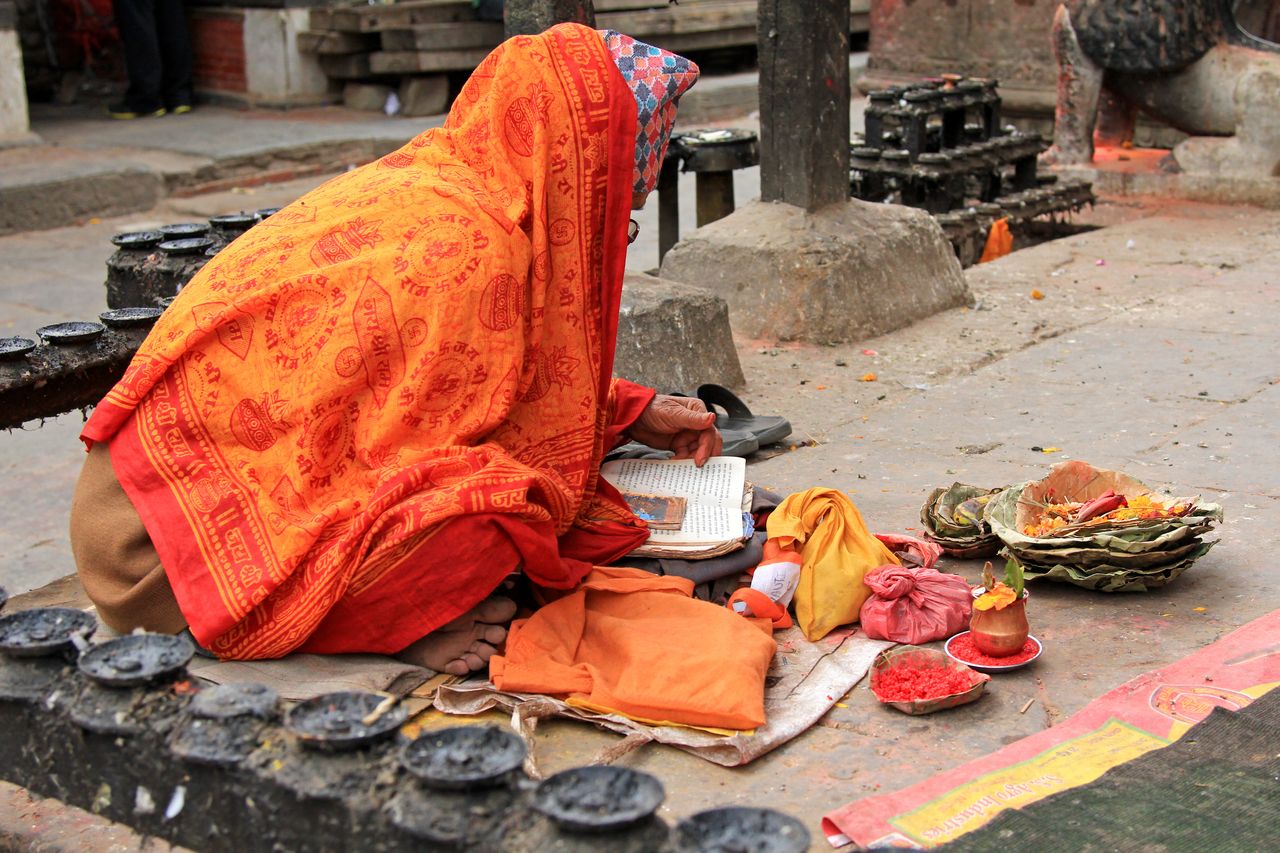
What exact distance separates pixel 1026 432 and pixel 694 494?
151 cm

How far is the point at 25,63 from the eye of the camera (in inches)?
464

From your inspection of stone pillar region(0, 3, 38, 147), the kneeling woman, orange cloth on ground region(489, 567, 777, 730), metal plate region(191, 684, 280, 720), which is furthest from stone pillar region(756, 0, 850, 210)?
stone pillar region(0, 3, 38, 147)

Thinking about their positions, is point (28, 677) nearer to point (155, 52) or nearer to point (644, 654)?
point (644, 654)

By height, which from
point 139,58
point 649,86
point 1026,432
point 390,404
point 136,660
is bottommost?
point 1026,432

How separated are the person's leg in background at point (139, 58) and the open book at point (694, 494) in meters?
8.50

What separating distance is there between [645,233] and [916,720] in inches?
238

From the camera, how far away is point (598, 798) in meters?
1.60

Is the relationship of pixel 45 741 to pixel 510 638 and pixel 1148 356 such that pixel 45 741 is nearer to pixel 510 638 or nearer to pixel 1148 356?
pixel 510 638

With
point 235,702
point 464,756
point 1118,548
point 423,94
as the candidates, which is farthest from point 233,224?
point 423,94

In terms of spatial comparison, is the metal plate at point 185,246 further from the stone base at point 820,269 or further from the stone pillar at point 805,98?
the stone pillar at point 805,98

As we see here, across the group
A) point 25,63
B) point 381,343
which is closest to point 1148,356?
point 381,343

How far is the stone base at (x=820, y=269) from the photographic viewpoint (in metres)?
5.59

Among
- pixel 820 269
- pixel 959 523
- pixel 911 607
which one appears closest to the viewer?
pixel 911 607

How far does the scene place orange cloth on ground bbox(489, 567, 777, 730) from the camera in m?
2.66
